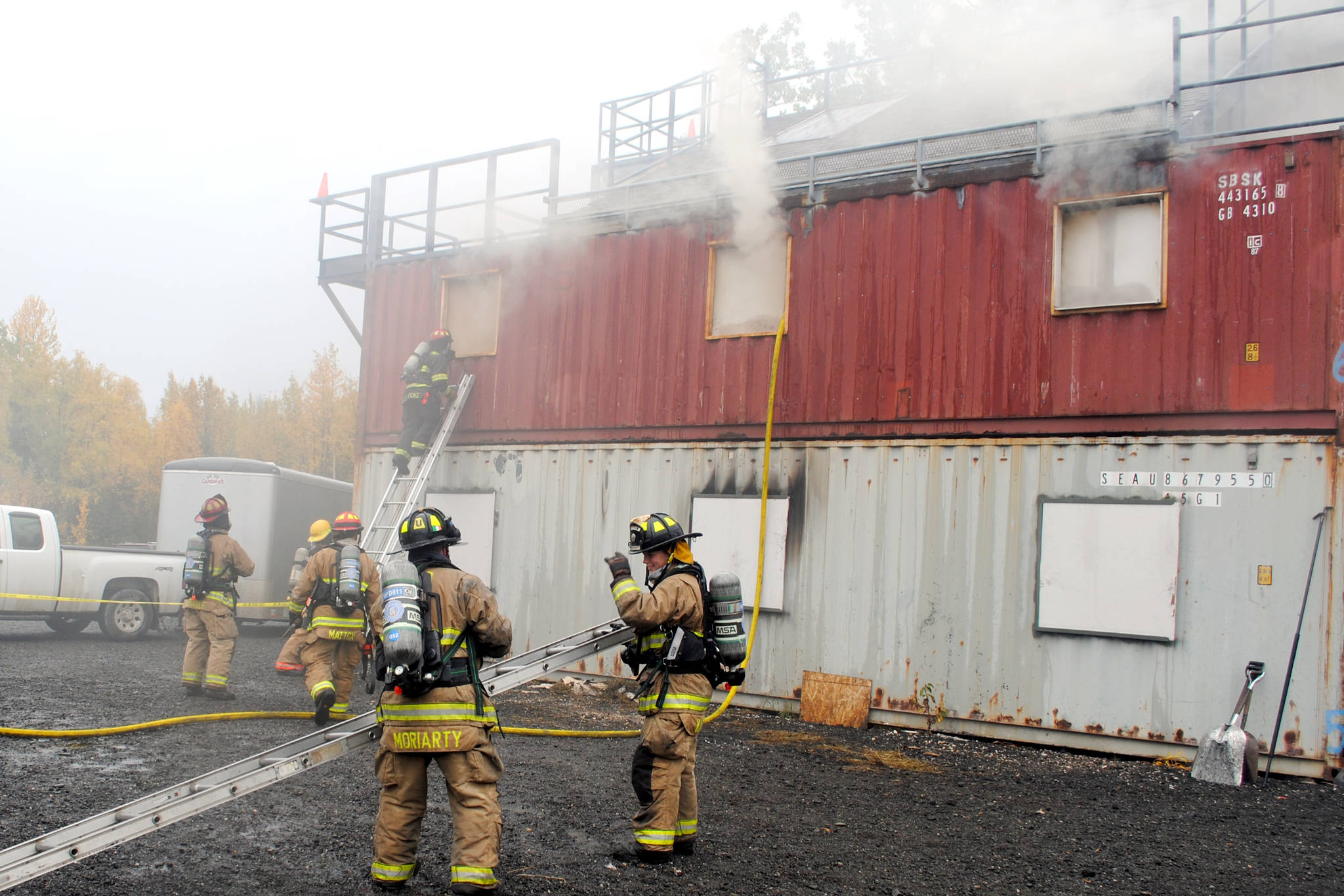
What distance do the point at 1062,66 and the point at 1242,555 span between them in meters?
8.10

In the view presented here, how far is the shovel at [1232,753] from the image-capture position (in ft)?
23.9

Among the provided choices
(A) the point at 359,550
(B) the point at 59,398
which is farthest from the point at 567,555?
(B) the point at 59,398

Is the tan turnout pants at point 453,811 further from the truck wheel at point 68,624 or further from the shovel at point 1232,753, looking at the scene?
the truck wheel at point 68,624

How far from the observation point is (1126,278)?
875 cm

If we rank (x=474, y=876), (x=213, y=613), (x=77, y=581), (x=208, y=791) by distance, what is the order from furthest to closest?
(x=77, y=581), (x=213, y=613), (x=474, y=876), (x=208, y=791)

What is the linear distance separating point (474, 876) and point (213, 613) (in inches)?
249

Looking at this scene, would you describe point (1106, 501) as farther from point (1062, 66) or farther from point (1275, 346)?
point (1062, 66)

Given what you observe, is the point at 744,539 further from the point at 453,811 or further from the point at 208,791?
the point at 208,791

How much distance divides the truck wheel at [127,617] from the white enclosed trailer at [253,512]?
140 centimetres

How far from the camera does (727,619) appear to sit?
17.7ft

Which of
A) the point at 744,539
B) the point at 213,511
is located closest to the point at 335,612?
the point at 213,511

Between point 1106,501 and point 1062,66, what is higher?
point 1062,66

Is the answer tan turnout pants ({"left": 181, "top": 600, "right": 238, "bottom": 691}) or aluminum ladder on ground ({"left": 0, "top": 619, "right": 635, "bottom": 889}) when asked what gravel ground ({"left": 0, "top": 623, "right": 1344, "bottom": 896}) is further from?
aluminum ladder on ground ({"left": 0, "top": 619, "right": 635, "bottom": 889})

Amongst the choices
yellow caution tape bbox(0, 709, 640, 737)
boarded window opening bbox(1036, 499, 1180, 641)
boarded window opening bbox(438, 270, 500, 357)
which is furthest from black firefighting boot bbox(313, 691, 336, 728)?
boarded window opening bbox(1036, 499, 1180, 641)
